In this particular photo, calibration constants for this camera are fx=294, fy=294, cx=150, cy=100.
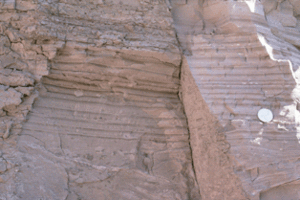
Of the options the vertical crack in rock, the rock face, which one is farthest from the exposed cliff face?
the vertical crack in rock

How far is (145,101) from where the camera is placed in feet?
8.67

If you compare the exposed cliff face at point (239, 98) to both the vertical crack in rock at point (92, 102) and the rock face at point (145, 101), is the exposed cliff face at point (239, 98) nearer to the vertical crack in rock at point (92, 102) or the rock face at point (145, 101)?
the rock face at point (145, 101)

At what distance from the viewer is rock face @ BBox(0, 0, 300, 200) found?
2223 millimetres

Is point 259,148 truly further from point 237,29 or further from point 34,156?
point 34,156

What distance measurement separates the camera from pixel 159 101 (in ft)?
8.74

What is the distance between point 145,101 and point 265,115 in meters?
1.01

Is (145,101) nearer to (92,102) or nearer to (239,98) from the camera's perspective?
(92,102)

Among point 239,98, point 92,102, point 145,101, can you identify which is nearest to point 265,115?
point 239,98

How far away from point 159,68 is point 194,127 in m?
0.60

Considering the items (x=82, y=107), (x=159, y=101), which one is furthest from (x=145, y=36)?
(x=82, y=107)

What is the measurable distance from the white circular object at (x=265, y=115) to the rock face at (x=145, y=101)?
0.05 metres

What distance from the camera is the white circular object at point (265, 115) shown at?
2338 millimetres

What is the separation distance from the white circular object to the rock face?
51 millimetres

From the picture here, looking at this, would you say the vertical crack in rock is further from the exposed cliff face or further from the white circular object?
the white circular object
